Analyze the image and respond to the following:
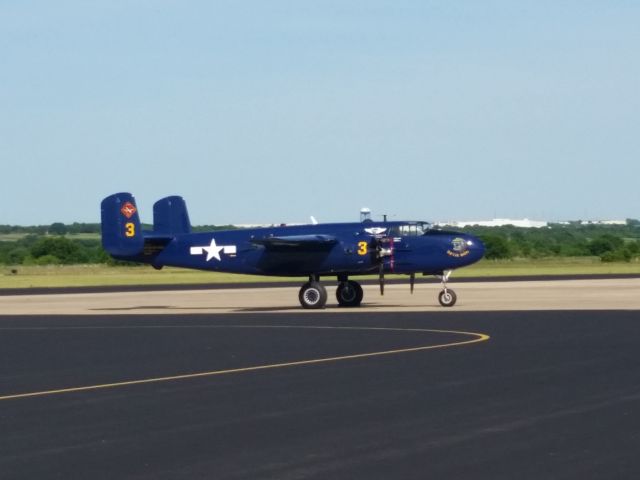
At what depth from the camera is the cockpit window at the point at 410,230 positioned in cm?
4284

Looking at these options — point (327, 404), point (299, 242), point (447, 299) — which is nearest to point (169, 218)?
point (299, 242)

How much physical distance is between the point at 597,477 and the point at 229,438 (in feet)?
13.9

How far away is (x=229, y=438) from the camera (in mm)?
→ 13891

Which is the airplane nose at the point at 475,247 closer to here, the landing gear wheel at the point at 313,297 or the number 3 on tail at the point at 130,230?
the landing gear wheel at the point at 313,297

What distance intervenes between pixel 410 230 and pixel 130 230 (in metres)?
10.3

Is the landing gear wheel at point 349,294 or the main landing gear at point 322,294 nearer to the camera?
the main landing gear at point 322,294

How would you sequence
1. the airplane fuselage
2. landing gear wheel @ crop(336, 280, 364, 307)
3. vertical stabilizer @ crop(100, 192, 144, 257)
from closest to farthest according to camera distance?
the airplane fuselage
landing gear wheel @ crop(336, 280, 364, 307)
vertical stabilizer @ crop(100, 192, 144, 257)

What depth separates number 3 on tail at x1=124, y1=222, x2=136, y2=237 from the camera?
151 feet

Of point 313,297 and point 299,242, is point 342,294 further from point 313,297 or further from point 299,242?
point 299,242

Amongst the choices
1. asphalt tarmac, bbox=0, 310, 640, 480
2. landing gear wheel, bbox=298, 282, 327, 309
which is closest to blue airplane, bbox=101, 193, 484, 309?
landing gear wheel, bbox=298, 282, 327, 309

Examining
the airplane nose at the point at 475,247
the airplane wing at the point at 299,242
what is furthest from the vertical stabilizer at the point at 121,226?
the airplane nose at the point at 475,247

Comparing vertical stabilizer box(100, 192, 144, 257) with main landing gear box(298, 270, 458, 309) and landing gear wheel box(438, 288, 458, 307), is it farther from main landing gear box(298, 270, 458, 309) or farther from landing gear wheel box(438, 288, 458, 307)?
landing gear wheel box(438, 288, 458, 307)

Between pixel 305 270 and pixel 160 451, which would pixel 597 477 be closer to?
pixel 160 451

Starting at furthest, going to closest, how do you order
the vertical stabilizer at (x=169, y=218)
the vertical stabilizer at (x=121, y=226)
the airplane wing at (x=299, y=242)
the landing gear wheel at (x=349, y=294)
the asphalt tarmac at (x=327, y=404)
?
1. the vertical stabilizer at (x=169, y=218)
2. the vertical stabilizer at (x=121, y=226)
3. the landing gear wheel at (x=349, y=294)
4. the airplane wing at (x=299, y=242)
5. the asphalt tarmac at (x=327, y=404)
